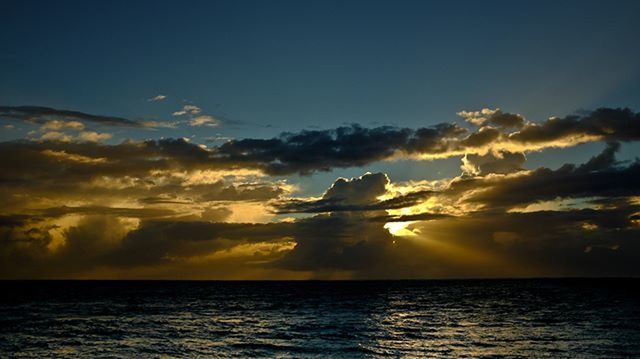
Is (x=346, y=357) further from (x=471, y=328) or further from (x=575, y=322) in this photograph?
(x=575, y=322)

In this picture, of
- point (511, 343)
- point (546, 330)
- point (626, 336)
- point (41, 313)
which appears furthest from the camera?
point (41, 313)

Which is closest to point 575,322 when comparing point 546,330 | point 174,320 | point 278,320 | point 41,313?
point 546,330

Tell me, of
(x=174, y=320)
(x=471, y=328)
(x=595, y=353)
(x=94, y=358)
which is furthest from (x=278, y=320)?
(x=595, y=353)

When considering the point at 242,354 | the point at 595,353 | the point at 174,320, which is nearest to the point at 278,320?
the point at 174,320

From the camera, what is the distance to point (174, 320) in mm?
69938

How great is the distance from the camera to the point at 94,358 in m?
39.5

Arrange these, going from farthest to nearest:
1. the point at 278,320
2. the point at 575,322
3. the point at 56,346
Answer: the point at 278,320 → the point at 575,322 → the point at 56,346

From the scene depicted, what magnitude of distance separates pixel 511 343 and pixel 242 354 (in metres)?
23.9

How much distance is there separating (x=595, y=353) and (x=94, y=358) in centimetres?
3828

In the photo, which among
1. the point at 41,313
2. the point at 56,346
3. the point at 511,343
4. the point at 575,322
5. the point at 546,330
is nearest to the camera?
the point at 56,346

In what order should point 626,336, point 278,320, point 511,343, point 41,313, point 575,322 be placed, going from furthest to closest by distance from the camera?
point 41,313, point 278,320, point 575,322, point 626,336, point 511,343

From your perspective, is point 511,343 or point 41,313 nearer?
point 511,343

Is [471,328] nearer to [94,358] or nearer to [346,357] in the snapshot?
[346,357]

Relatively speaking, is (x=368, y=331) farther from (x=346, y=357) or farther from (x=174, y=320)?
(x=174, y=320)
